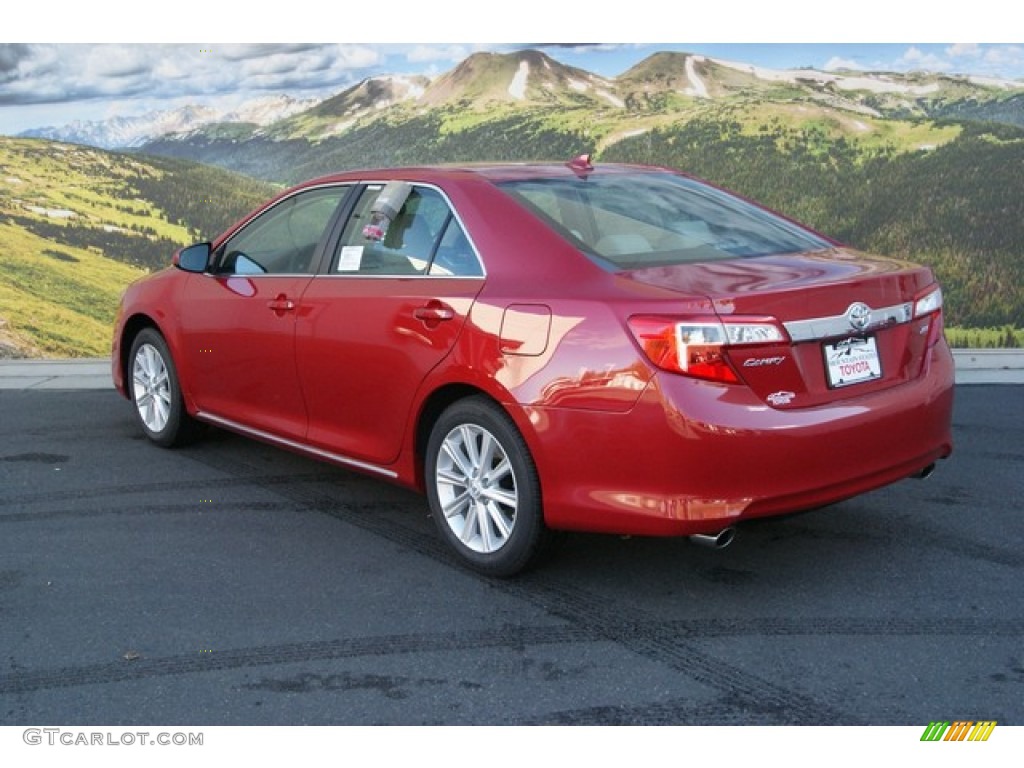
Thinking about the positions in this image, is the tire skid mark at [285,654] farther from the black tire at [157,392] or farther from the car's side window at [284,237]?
the black tire at [157,392]

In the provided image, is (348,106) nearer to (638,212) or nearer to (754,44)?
(754,44)

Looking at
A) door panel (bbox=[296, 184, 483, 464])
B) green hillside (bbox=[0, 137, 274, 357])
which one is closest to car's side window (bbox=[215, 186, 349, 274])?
door panel (bbox=[296, 184, 483, 464])

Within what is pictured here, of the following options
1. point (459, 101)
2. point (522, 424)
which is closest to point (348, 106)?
→ point (459, 101)

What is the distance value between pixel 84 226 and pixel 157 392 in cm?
505

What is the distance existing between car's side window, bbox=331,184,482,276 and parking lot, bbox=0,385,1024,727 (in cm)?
114

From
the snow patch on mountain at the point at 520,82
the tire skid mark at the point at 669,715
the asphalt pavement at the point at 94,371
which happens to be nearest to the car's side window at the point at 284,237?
the tire skid mark at the point at 669,715

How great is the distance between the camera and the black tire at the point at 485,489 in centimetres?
453

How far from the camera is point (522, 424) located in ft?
14.6

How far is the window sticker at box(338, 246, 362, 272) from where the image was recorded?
5445mm

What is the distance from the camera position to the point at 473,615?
442cm

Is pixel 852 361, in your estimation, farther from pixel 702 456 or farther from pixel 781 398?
pixel 702 456

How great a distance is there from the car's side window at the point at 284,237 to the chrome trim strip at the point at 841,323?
2.37 m

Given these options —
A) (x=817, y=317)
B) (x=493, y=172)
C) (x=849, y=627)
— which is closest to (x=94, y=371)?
(x=493, y=172)
